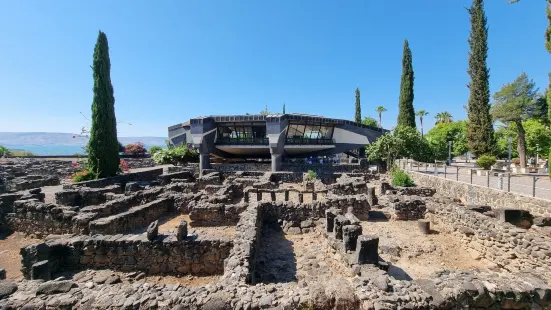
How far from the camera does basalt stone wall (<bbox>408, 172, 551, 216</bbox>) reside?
40.8 ft

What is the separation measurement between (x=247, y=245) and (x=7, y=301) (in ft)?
17.0

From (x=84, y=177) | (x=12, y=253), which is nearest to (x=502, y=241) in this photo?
(x=12, y=253)

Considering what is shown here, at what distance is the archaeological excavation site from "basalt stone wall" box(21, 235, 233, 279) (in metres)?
0.03

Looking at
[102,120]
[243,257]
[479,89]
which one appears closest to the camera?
[243,257]

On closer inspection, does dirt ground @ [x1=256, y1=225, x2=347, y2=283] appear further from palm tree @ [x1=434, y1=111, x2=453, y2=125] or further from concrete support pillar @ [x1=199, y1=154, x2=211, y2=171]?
palm tree @ [x1=434, y1=111, x2=453, y2=125]

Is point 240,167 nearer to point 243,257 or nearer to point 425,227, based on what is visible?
point 425,227

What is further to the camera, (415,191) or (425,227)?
(415,191)

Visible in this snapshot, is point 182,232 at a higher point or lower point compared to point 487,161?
lower

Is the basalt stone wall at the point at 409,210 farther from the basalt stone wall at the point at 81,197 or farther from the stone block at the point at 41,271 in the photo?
the basalt stone wall at the point at 81,197

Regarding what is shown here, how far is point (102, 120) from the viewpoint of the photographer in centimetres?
2491

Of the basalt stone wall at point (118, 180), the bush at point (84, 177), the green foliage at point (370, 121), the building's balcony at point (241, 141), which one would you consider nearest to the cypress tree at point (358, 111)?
the green foliage at point (370, 121)

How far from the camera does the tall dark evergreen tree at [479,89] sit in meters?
31.9

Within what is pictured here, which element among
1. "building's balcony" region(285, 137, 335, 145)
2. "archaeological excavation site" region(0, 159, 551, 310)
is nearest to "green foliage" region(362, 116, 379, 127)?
"building's balcony" region(285, 137, 335, 145)

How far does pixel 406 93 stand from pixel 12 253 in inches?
1982
